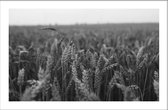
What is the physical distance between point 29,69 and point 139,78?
570 millimetres

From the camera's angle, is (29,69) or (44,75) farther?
(29,69)

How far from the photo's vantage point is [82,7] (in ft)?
4.24

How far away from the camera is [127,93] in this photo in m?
0.73

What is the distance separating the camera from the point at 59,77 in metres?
1.02

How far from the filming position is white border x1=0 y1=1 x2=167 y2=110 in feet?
2.99

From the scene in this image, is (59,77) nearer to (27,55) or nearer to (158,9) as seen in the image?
(27,55)

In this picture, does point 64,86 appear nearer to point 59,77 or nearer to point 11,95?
point 59,77

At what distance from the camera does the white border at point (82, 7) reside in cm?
91
